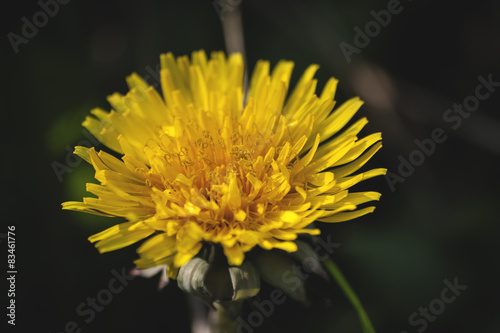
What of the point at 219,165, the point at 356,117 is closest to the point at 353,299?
the point at 219,165

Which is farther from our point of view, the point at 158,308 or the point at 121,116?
the point at 158,308

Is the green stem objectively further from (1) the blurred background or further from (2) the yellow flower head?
(1) the blurred background

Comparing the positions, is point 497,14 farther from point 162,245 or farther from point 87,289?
point 87,289

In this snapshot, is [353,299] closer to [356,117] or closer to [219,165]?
[219,165]

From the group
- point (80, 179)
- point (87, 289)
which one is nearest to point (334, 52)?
point (80, 179)

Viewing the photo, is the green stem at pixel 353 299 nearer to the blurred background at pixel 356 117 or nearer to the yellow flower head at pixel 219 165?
the yellow flower head at pixel 219 165

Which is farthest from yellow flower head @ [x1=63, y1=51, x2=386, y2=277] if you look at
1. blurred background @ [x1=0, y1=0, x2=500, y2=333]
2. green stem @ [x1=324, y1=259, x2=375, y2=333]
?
blurred background @ [x1=0, y1=0, x2=500, y2=333]
